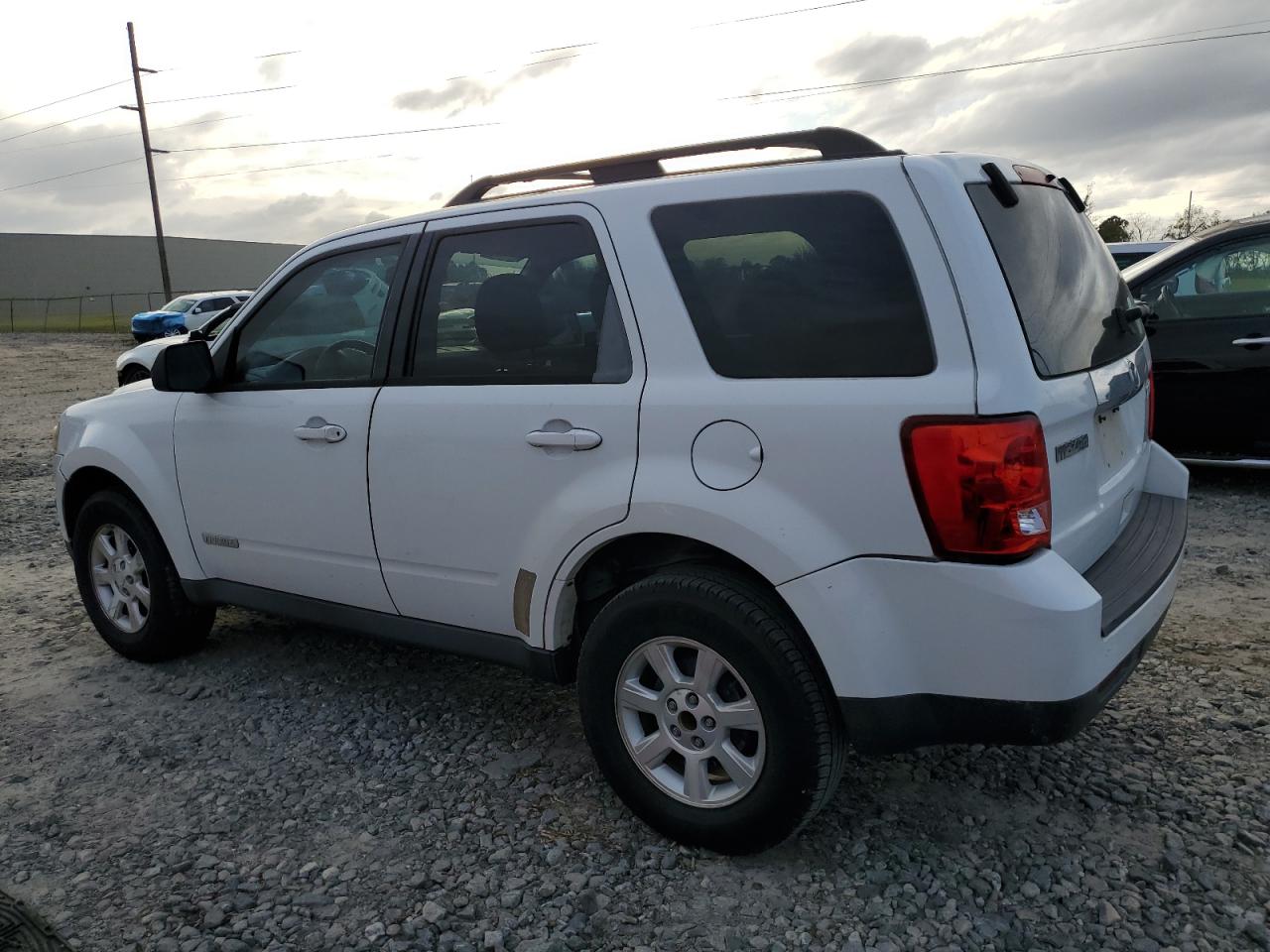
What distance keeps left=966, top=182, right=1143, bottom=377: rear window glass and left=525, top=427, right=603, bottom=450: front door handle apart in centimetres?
115

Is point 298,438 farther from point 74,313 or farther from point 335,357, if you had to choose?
point 74,313

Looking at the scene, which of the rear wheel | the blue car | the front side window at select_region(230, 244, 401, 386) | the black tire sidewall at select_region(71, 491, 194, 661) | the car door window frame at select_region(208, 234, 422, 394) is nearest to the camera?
the car door window frame at select_region(208, 234, 422, 394)

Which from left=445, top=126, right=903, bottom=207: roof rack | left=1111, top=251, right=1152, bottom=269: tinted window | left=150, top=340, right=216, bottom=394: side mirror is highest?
left=445, top=126, right=903, bottom=207: roof rack

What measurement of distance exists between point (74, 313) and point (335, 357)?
61.9m

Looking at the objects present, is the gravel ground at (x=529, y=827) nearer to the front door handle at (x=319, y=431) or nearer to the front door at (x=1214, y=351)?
the front door handle at (x=319, y=431)

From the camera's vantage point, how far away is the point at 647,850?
9.57 feet

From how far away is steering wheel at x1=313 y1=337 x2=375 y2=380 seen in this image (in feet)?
11.8

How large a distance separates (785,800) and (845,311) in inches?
49.5

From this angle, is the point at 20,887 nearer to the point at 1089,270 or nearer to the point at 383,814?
the point at 383,814

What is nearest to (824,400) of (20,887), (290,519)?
(290,519)

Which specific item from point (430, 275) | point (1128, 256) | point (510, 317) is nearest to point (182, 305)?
point (1128, 256)

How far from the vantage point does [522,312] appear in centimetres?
314

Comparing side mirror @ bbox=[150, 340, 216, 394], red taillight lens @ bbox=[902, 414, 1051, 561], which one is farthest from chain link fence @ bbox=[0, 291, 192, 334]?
red taillight lens @ bbox=[902, 414, 1051, 561]

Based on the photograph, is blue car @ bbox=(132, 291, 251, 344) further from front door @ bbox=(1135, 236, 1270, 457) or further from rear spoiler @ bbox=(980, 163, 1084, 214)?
rear spoiler @ bbox=(980, 163, 1084, 214)
